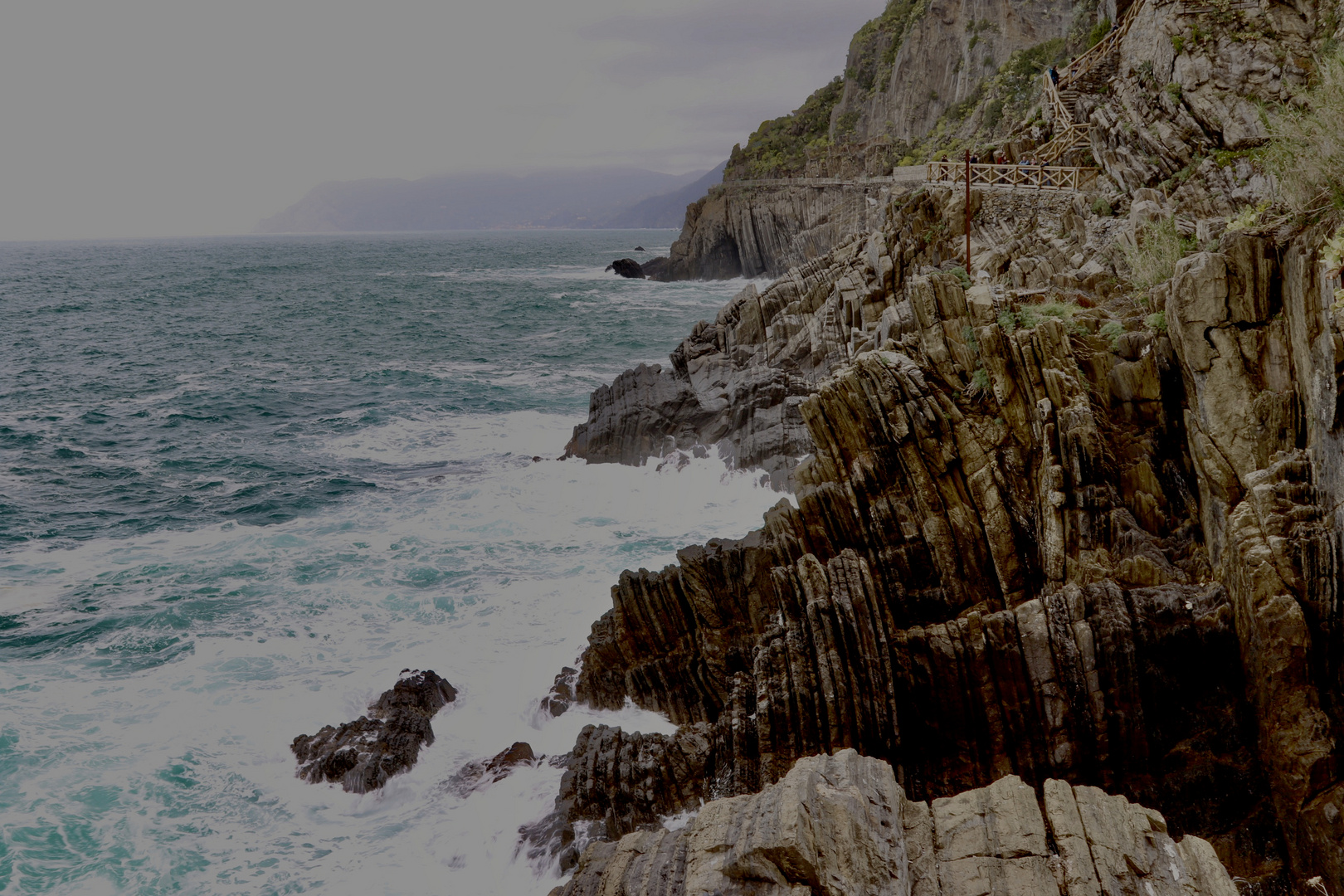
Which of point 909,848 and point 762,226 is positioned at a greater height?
point 762,226

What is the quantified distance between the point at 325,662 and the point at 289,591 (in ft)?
14.0

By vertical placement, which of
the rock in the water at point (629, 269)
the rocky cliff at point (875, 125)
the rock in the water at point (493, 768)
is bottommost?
the rock in the water at point (493, 768)

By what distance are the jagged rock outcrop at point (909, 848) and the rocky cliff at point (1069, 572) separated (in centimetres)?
8

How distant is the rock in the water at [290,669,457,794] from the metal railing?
80.6 ft

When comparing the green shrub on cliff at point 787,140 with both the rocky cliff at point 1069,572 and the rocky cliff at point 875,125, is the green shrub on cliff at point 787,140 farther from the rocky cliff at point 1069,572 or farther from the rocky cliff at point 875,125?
the rocky cliff at point 1069,572

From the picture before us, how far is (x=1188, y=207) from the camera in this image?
60.9ft

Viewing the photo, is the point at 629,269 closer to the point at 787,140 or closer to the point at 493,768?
the point at 787,140

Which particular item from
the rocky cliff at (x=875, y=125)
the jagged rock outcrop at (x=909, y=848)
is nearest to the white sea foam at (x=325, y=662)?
the jagged rock outcrop at (x=909, y=848)

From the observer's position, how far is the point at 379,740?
14.7 m

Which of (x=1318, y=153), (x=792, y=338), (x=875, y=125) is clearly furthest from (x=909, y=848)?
(x=875, y=125)

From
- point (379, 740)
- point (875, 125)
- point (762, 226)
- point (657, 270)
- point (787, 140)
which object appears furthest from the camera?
point (787, 140)

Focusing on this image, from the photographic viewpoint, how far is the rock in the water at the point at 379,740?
1411 cm

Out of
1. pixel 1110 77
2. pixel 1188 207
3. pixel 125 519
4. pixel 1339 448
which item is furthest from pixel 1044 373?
pixel 125 519

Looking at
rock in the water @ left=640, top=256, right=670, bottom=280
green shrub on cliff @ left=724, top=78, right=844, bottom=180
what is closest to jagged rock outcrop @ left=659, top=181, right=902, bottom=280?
rock in the water @ left=640, top=256, right=670, bottom=280
